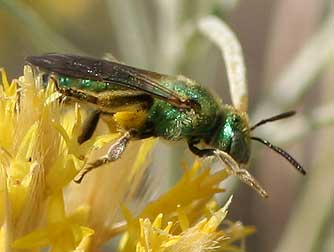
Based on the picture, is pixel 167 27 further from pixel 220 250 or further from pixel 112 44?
pixel 112 44

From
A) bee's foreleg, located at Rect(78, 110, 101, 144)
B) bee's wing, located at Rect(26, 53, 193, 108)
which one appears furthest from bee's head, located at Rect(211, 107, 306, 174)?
bee's foreleg, located at Rect(78, 110, 101, 144)

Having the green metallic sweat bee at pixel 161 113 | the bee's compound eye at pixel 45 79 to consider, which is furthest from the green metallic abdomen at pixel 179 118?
the bee's compound eye at pixel 45 79

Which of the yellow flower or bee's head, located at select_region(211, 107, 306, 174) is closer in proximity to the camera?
the yellow flower

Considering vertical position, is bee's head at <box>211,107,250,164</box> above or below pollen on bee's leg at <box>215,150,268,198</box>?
above

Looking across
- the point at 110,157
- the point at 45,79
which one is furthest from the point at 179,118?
the point at 45,79

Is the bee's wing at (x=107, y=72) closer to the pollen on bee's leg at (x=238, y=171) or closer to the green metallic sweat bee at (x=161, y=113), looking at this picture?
the green metallic sweat bee at (x=161, y=113)

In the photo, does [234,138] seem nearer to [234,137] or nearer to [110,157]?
[234,137]

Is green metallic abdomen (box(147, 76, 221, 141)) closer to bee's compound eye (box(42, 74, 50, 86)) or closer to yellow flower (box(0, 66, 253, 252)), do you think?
yellow flower (box(0, 66, 253, 252))
